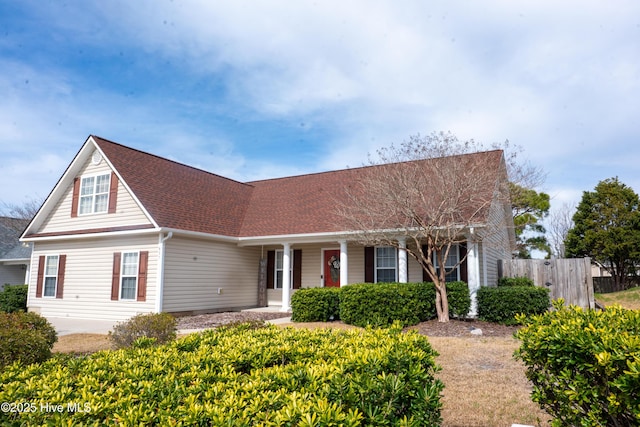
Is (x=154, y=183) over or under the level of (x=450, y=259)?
over

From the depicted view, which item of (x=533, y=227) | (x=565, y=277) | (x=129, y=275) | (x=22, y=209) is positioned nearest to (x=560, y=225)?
(x=533, y=227)

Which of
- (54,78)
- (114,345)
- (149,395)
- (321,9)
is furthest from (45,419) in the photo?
(54,78)

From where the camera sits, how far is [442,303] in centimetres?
1223

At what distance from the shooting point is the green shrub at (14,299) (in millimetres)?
19000

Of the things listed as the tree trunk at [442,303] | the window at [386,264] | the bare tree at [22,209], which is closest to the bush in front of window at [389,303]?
the tree trunk at [442,303]

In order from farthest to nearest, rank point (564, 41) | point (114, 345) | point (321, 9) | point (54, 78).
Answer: point (54, 78), point (564, 41), point (321, 9), point (114, 345)

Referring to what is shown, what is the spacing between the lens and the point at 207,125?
718 inches

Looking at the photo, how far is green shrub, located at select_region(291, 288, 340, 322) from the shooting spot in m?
13.6

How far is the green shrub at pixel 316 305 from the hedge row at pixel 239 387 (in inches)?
397

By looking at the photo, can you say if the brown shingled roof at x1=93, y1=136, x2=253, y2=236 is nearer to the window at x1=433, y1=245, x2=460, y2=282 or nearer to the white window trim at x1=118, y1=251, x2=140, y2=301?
the white window trim at x1=118, y1=251, x2=140, y2=301

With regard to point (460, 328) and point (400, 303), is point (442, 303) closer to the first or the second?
point (460, 328)

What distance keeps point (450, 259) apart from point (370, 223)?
396cm

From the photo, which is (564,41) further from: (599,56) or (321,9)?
(321,9)

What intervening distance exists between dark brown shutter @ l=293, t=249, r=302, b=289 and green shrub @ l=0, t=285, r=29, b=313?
1255 centimetres
